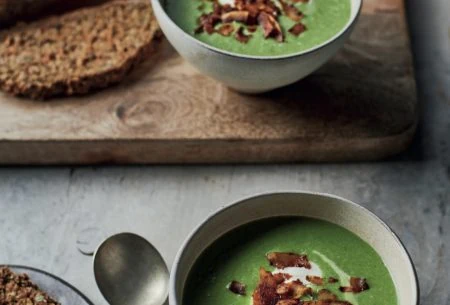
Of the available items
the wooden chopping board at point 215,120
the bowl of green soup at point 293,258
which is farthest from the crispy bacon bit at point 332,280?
the wooden chopping board at point 215,120

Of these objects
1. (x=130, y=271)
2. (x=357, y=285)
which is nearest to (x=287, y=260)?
(x=357, y=285)

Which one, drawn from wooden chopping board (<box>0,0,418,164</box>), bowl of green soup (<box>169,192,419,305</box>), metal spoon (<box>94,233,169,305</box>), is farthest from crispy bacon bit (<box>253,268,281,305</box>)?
wooden chopping board (<box>0,0,418,164</box>)

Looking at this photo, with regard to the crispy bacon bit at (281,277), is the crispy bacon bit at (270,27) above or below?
above

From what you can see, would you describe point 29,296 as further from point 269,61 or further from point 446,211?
point 446,211

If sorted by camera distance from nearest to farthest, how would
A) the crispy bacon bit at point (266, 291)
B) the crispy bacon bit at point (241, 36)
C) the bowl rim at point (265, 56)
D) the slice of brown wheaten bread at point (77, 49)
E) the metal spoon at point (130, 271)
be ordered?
1. the crispy bacon bit at point (266, 291)
2. the metal spoon at point (130, 271)
3. the bowl rim at point (265, 56)
4. the crispy bacon bit at point (241, 36)
5. the slice of brown wheaten bread at point (77, 49)

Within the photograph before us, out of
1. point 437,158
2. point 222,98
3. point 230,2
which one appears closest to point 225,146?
point 222,98

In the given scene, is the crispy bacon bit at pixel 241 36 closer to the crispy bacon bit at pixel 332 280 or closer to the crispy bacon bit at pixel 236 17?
the crispy bacon bit at pixel 236 17

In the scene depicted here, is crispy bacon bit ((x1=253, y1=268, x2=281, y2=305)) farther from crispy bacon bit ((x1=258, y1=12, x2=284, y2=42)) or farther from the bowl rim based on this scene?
crispy bacon bit ((x1=258, y1=12, x2=284, y2=42))
